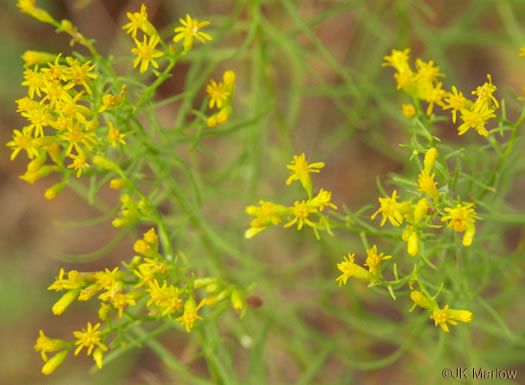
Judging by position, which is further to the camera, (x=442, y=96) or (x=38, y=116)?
(x=442, y=96)

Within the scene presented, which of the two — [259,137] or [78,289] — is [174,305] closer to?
[78,289]

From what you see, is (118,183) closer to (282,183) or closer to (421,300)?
(421,300)

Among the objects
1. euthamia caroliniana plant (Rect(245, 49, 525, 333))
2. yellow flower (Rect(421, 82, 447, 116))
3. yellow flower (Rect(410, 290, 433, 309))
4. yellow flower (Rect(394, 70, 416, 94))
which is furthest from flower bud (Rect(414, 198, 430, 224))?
yellow flower (Rect(394, 70, 416, 94))

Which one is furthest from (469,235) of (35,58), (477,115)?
(35,58)

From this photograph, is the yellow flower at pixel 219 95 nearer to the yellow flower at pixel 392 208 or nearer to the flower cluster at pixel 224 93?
the flower cluster at pixel 224 93

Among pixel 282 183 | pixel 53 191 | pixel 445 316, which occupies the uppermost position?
pixel 53 191

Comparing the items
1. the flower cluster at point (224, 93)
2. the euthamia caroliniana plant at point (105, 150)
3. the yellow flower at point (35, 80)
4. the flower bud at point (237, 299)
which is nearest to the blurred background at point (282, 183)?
the flower cluster at point (224, 93)

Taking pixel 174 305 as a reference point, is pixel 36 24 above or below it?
above

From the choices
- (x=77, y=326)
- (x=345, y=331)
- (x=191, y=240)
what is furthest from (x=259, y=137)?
(x=77, y=326)

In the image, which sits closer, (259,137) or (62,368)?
(259,137)
